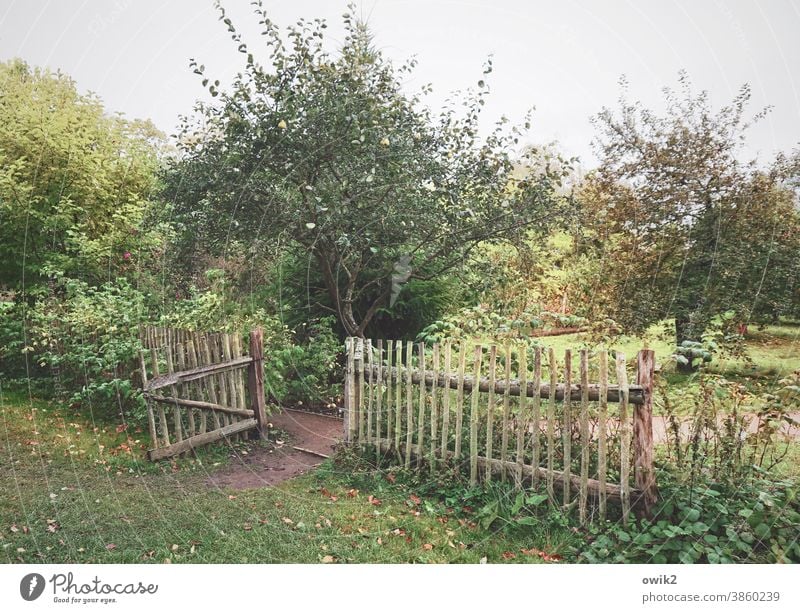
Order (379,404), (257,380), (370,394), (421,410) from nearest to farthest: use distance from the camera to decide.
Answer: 1. (421,410)
2. (379,404)
3. (370,394)
4. (257,380)

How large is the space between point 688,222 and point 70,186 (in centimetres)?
736

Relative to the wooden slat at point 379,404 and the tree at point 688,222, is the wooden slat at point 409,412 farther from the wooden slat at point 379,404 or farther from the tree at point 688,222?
the tree at point 688,222

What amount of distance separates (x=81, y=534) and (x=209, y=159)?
373 cm

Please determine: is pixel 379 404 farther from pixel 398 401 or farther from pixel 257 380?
pixel 257 380

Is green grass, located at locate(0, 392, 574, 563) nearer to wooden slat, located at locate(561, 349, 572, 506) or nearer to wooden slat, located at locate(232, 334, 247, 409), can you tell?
wooden slat, located at locate(561, 349, 572, 506)

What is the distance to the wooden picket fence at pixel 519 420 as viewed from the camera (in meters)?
2.99

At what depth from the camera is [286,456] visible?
16.5 ft

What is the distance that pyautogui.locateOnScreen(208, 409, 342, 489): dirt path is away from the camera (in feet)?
14.4

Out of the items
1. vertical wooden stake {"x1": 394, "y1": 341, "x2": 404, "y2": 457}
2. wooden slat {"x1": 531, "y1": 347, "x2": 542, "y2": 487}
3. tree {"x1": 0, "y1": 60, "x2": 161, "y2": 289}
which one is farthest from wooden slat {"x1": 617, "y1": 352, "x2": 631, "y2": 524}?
tree {"x1": 0, "y1": 60, "x2": 161, "y2": 289}

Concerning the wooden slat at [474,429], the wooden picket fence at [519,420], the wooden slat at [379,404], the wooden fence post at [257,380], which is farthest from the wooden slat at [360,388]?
the wooden fence post at [257,380]

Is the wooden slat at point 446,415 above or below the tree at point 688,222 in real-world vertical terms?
below

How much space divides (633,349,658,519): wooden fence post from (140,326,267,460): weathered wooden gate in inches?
150

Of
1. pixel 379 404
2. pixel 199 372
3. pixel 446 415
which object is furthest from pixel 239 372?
pixel 446 415
